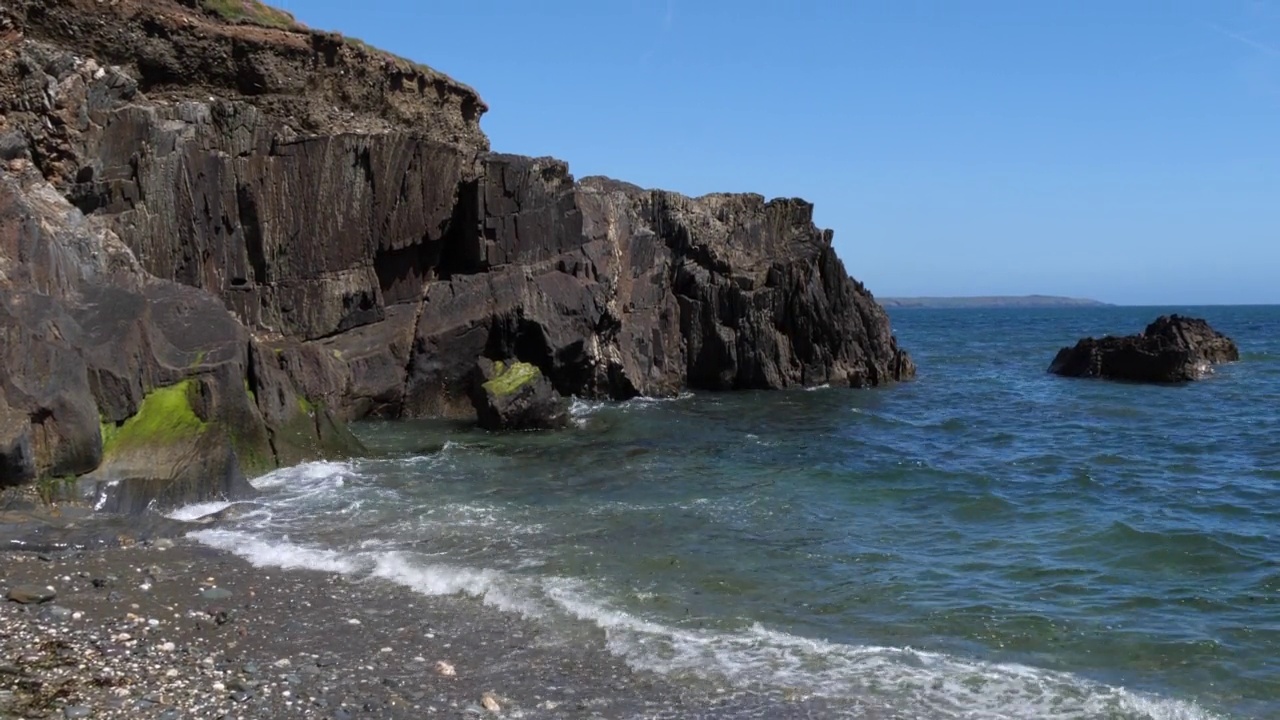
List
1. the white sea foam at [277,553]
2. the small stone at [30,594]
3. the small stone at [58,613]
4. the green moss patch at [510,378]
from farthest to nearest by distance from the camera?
the green moss patch at [510,378], the white sea foam at [277,553], the small stone at [30,594], the small stone at [58,613]

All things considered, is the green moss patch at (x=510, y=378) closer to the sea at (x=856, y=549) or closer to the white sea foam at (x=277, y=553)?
the sea at (x=856, y=549)

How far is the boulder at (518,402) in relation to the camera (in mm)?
26766

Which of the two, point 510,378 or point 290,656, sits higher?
point 510,378

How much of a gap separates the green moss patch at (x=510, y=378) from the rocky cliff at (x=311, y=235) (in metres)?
1.81

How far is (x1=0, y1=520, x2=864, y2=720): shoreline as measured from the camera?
352 inches

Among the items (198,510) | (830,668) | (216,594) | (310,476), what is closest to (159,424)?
(198,510)

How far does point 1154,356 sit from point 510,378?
1197 inches

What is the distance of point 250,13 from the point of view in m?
31.8

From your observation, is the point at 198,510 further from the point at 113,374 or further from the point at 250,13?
the point at 250,13

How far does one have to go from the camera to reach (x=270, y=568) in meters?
13.2

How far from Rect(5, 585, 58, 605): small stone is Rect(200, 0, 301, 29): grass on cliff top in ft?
75.5

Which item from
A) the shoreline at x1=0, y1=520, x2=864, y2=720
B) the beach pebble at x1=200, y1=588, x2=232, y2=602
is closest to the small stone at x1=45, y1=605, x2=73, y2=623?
the shoreline at x1=0, y1=520, x2=864, y2=720

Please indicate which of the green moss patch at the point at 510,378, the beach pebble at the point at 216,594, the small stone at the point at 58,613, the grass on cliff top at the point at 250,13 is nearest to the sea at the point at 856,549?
the green moss patch at the point at 510,378

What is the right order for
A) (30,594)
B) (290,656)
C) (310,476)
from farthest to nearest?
(310,476), (30,594), (290,656)
